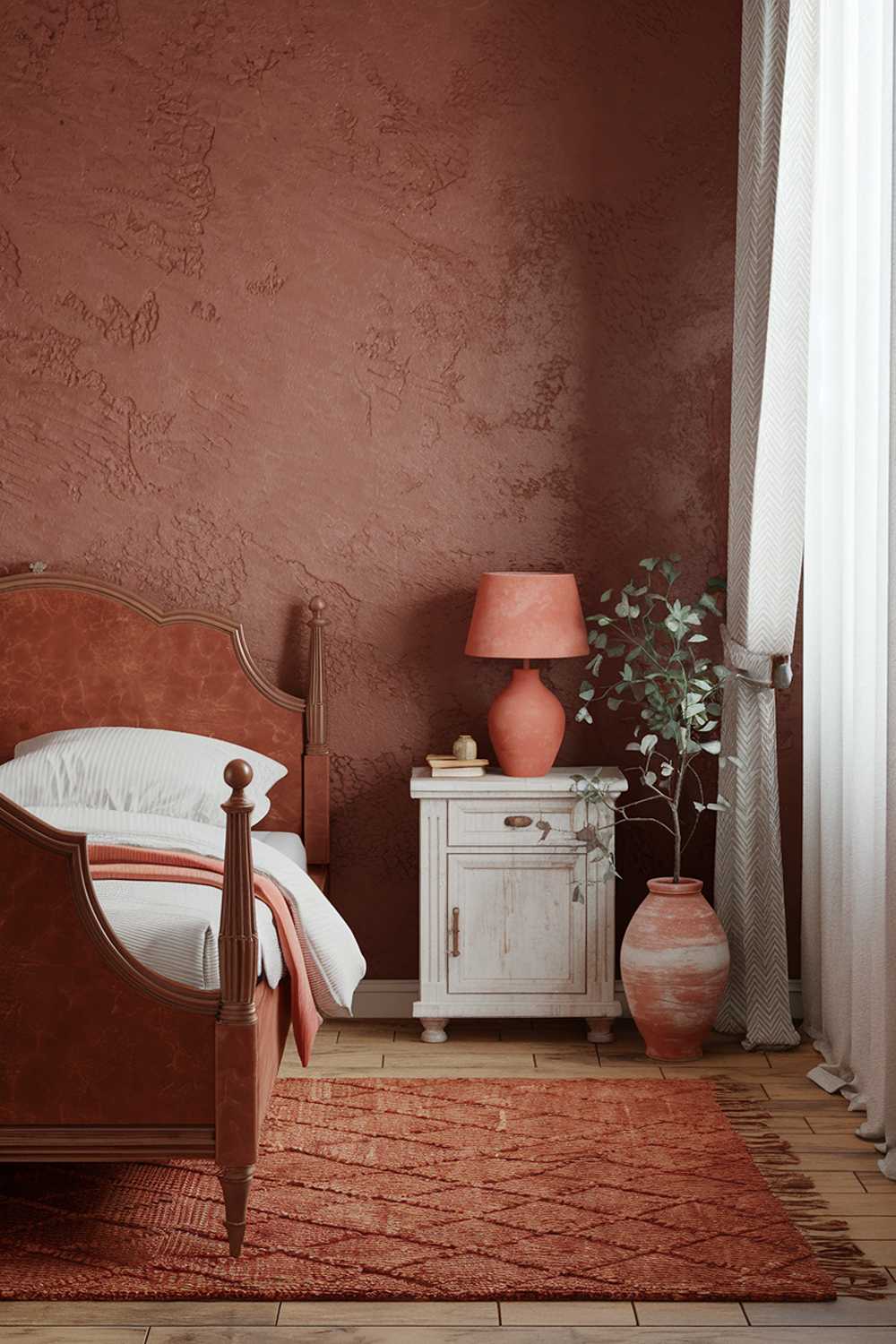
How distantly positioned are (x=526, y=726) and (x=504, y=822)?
25 centimetres

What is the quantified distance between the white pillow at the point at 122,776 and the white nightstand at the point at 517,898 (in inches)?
19.1

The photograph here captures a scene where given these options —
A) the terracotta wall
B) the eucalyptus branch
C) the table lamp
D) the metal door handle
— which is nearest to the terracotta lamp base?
the table lamp

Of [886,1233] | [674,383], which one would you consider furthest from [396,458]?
[886,1233]

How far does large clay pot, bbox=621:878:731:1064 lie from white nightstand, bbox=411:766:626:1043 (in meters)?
0.13

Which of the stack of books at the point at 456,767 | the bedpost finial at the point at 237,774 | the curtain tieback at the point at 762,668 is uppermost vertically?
the curtain tieback at the point at 762,668

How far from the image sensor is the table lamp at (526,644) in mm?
3438

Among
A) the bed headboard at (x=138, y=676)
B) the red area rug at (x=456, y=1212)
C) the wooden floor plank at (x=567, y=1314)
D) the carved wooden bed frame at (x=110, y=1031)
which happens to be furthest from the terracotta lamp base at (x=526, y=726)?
the wooden floor plank at (x=567, y=1314)

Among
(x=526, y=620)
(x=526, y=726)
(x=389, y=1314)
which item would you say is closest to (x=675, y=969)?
(x=526, y=726)

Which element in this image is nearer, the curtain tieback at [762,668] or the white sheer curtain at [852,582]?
the white sheer curtain at [852,582]

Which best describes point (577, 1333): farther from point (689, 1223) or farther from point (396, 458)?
point (396, 458)

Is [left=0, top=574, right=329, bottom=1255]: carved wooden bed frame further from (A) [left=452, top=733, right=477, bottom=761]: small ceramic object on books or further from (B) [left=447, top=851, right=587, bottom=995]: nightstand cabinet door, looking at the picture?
(A) [left=452, top=733, right=477, bottom=761]: small ceramic object on books

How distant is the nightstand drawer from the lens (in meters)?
3.45

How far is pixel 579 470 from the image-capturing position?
373 cm

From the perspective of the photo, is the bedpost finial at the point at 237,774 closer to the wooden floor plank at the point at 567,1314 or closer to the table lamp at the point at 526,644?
the wooden floor plank at the point at 567,1314
